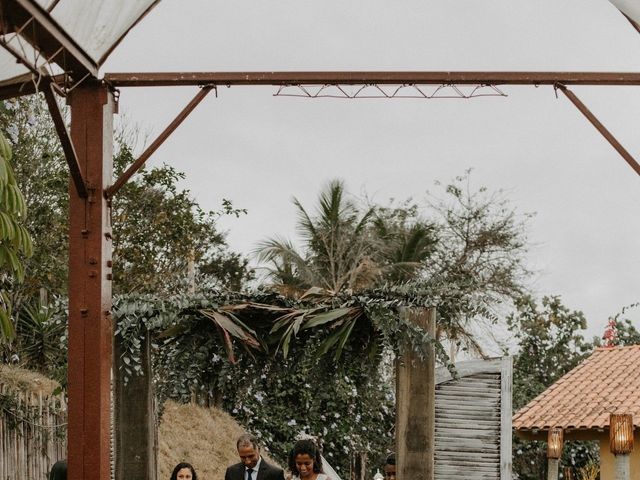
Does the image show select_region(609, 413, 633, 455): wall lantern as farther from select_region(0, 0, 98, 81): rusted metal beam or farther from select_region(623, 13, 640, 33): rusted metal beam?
select_region(0, 0, 98, 81): rusted metal beam

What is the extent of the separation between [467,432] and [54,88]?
571 centimetres

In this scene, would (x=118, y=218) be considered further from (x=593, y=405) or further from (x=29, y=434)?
(x=593, y=405)

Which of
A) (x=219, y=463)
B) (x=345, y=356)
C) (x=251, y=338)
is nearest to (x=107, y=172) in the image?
(x=251, y=338)

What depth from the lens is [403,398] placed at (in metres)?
8.73

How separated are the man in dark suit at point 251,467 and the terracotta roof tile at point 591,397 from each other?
9.66 metres

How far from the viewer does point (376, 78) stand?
28.9 feet

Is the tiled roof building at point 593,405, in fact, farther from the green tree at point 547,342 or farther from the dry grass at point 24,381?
the dry grass at point 24,381

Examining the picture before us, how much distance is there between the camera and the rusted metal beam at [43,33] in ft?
23.0

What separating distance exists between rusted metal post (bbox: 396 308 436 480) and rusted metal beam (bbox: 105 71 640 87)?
1943 millimetres

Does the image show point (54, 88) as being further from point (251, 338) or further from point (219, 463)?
point (219, 463)

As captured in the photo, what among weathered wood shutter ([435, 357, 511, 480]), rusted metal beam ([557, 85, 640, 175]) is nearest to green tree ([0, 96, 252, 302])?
weathered wood shutter ([435, 357, 511, 480])

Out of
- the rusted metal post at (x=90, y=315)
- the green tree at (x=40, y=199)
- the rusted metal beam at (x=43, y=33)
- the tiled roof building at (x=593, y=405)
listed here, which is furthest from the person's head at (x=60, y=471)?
the tiled roof building at (x=593, y=405)

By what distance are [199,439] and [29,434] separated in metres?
4.40

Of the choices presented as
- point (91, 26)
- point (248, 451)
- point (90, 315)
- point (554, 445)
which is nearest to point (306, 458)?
point (248, 451)
